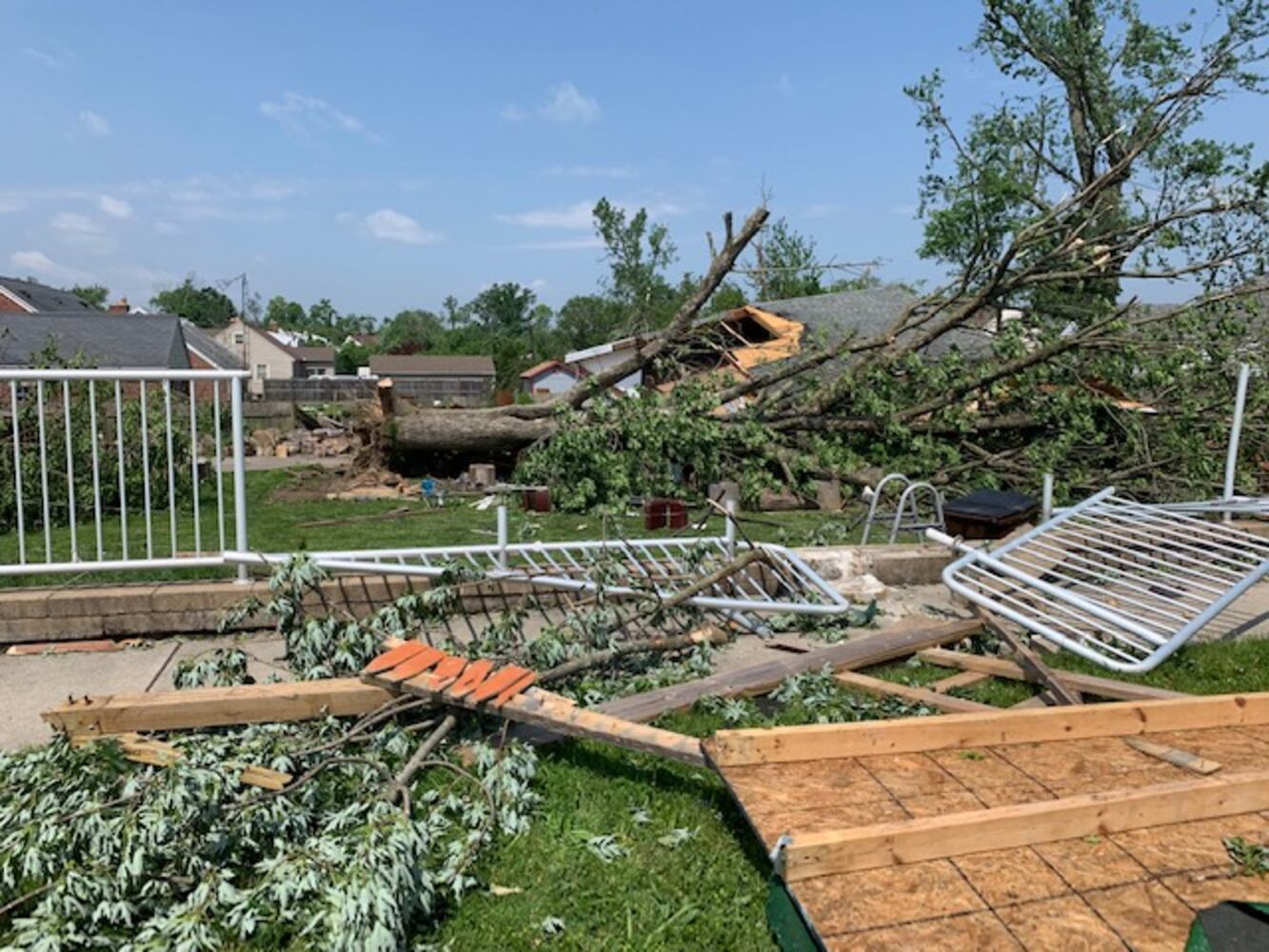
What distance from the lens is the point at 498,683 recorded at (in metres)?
3.08

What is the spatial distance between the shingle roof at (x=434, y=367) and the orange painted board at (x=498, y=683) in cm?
5748

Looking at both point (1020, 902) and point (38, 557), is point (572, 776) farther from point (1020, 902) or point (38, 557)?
point (38, 557)

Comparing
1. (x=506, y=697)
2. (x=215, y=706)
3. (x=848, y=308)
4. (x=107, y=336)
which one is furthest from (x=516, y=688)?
(x=107, y=336)

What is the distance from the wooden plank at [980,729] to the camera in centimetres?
277

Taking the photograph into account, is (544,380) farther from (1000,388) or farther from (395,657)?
(395,657)

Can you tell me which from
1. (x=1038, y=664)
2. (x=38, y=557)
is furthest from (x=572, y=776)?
(x=38, y=557)

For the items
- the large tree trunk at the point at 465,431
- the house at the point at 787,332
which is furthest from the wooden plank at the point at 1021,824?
the large tree trunk at the point at 465,431

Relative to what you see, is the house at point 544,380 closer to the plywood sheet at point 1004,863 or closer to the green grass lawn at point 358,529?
the green grass lawn at point 358,529

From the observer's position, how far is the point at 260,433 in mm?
21859

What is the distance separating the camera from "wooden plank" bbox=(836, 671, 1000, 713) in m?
3.67

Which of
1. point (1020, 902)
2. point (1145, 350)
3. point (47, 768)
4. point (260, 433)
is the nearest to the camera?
point (1020, 902)

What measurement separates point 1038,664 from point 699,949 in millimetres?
2449

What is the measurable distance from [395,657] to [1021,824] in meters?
2.13

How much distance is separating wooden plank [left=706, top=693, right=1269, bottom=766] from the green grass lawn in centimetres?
354
